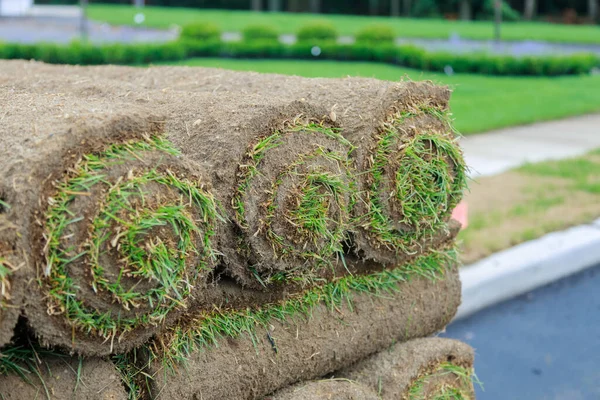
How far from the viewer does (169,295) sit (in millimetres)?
1738

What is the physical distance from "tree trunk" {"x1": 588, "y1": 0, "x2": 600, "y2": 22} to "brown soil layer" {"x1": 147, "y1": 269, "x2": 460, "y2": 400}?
→ 34.1 metres

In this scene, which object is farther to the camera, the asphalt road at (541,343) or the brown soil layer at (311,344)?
the asphalt road at (541,343)

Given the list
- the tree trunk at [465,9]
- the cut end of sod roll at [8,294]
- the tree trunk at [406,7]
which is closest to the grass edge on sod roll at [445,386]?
the cut end of sod roll at [8,294]

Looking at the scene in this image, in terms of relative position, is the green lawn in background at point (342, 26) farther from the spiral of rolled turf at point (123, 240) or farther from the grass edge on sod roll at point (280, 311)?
the spiral of rolled turf at point (123, 240)

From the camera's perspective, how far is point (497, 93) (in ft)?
38.0

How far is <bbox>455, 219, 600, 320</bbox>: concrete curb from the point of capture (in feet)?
14.0

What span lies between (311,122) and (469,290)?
250cm

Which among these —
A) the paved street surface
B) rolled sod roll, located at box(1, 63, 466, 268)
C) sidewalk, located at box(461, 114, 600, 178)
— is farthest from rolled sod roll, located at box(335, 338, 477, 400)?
the paved street surface

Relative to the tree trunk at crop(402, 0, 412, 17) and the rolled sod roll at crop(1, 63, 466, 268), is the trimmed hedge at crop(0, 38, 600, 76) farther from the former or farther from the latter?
the tree trunk at crop(402, 0, 412, 17)

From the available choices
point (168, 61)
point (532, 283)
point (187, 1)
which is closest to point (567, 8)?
point (187, 1)

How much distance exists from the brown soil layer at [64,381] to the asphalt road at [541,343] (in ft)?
7.33

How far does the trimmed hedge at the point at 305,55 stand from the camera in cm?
1297

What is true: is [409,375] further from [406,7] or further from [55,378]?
[406,7]

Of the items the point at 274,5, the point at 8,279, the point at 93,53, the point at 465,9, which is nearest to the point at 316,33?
the point at 93,53
